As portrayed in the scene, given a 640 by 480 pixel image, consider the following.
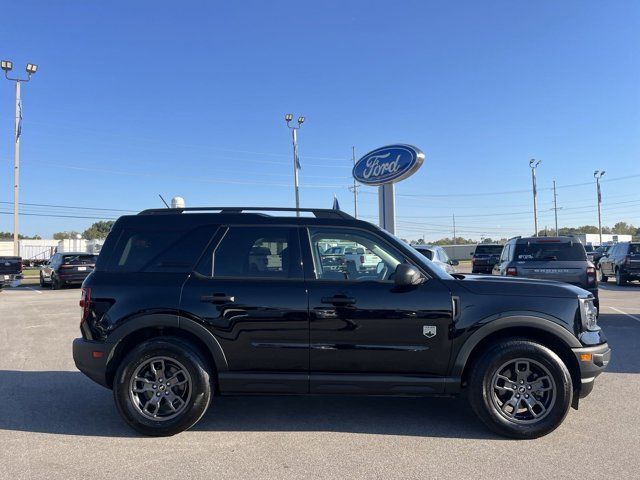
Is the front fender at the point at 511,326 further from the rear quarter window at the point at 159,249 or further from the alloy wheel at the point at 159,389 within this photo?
the rear quarter window at the point at 159,249

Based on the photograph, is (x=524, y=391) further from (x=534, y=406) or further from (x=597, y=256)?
(x=597, y=256)

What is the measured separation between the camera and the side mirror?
13.9ft

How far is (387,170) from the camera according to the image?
19.5 m

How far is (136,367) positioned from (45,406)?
152 centimetres

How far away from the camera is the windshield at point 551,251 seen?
991 centimetres

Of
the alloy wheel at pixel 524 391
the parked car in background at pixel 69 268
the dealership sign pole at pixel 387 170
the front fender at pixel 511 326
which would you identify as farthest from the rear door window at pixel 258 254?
the parked car in background at pixel 69 268

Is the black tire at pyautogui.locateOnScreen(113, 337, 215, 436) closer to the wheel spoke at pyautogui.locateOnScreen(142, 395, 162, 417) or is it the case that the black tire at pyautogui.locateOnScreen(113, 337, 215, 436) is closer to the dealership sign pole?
the wheel spoke at pyautogui.locateOnScreen(142, 395, 162, 417)

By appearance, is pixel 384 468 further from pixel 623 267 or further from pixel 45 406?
pixel 623 267

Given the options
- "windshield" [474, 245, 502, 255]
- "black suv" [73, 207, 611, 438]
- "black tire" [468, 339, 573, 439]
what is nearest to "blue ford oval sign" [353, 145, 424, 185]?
"windshield" [474, 245, 502, 255]

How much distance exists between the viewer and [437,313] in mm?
4289

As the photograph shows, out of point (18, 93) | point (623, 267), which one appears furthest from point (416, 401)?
point (18, 93)

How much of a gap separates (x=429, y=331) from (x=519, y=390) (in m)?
0.94

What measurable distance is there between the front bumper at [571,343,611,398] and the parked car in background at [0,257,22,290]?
2094 cm

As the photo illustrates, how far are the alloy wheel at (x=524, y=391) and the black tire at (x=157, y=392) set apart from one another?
2537 millimetres
